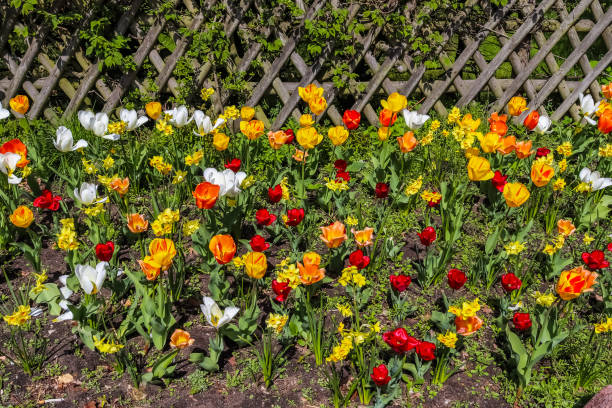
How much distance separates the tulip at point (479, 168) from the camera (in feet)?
8.55

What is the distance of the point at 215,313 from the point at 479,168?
56.9 inches

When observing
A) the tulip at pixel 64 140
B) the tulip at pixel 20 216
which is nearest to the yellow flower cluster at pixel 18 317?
the tulip at pixel 20 216

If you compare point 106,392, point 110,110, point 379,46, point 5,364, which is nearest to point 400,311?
point 106,392

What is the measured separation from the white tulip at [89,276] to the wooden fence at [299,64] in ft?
7.13

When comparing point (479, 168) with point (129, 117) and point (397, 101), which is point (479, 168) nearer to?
point (397, 101)

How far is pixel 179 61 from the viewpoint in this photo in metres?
3.93

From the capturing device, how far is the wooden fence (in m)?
3.92

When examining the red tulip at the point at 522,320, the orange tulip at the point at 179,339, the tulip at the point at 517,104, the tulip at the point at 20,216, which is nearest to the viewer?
the orange tulip at the point at 179,339

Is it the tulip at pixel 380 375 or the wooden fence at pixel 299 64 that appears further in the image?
the wooden fence at pixel 299 64

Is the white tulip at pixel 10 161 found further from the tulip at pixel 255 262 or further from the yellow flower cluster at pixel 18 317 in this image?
the tulip at pixel 255 262

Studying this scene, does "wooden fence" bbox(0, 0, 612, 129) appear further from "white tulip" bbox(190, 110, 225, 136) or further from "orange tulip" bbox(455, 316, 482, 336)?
"orange tulip" bbox(455, 316, 482, 336)

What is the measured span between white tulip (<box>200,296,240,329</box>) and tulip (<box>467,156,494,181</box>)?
4.40ft

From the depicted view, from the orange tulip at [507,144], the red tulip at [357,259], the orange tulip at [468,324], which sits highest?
the orange tulip at [507,144]

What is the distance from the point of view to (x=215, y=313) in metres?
2.17
